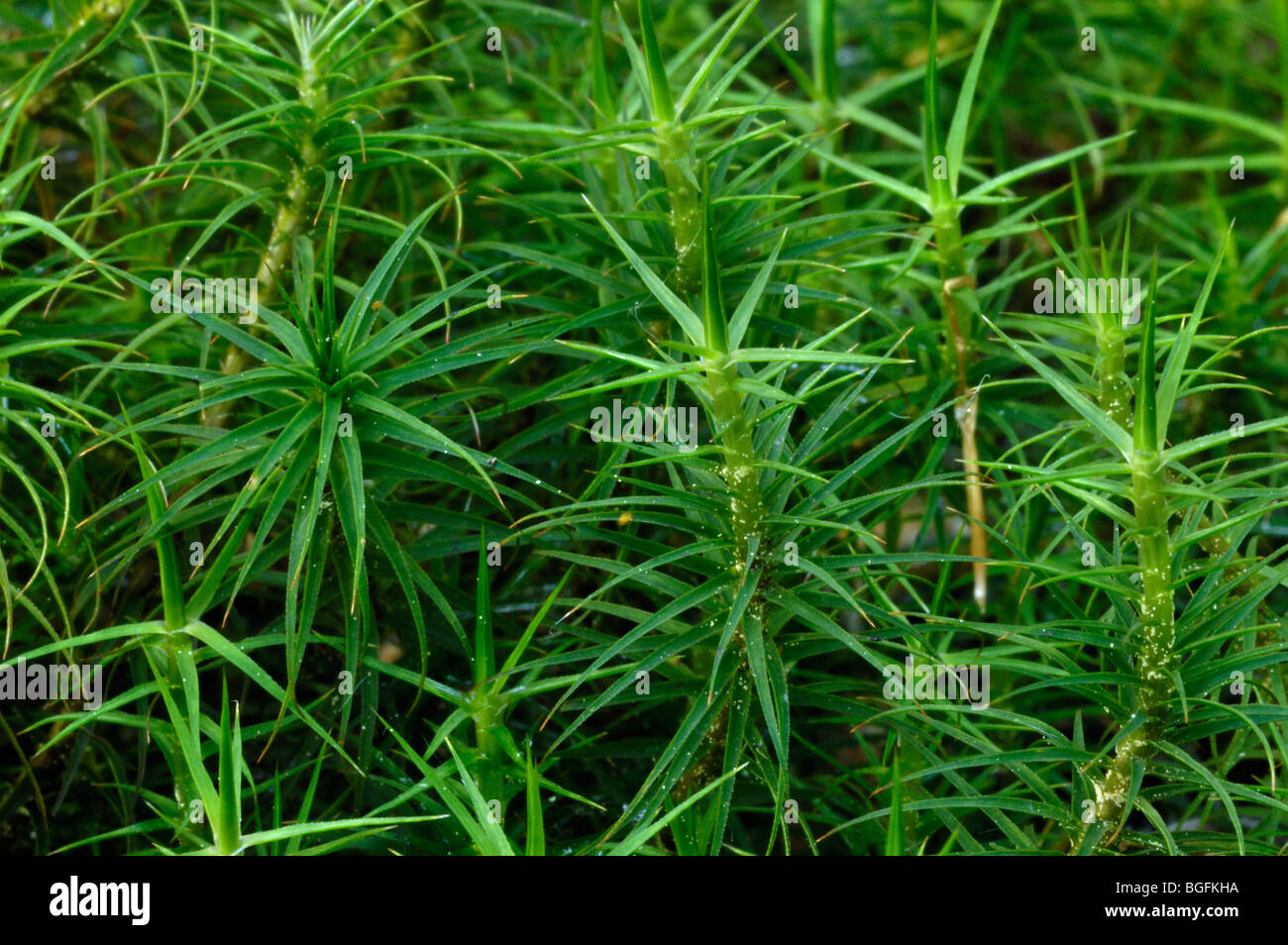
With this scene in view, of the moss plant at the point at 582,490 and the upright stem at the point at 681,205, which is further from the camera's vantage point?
the upright stem at the point at 681,205

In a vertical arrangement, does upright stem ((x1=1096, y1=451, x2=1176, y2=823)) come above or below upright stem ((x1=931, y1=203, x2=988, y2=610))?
below

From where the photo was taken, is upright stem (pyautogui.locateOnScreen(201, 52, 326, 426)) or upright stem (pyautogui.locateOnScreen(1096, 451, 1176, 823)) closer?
upright stem (pyautogui.locateOnScreen(1096, 451, 1176, 823))

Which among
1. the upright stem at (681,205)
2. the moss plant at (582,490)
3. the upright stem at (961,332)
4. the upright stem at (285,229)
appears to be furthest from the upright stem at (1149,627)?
the upright stem at (285,229)

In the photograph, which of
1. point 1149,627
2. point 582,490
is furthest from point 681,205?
point 1149,627

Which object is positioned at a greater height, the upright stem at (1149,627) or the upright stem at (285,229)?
the upright stem at (285,229)

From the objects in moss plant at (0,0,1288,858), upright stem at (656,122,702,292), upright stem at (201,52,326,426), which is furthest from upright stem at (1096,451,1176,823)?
upright stem at (201,52,326,426)

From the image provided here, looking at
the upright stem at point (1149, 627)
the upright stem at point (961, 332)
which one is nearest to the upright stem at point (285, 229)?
the upright stem at point (961, 332)

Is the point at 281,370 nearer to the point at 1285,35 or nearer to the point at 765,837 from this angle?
the point at 765,837

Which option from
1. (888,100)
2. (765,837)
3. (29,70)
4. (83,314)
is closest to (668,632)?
(765,837)

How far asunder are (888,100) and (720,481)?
0.93m

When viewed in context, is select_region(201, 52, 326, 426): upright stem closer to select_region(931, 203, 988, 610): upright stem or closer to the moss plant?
the moss plant

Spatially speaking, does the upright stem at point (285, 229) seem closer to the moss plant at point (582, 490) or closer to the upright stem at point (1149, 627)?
the moss plant at point (582, 490)

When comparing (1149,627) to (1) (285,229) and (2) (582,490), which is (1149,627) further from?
(1) (285,229)

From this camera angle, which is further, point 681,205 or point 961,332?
point 961,332
